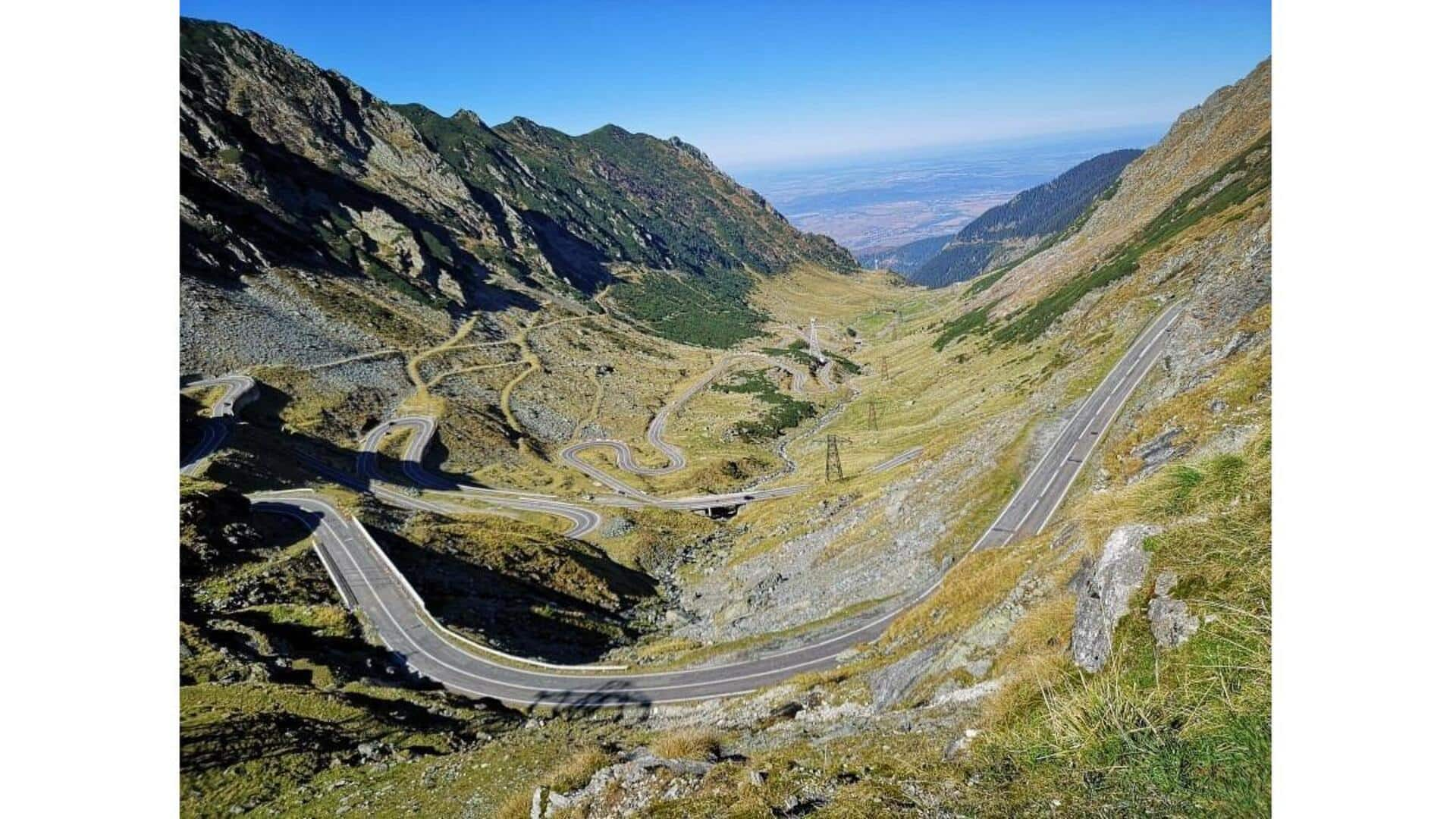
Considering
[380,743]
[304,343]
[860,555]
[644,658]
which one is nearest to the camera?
[380,743]

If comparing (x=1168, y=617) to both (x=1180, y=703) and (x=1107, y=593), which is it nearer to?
(x=1107, y=593)

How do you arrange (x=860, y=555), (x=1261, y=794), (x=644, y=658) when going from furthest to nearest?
1. (x=860, y=555)
2. (x=644, y=658)
3. (x=1261, y=794)

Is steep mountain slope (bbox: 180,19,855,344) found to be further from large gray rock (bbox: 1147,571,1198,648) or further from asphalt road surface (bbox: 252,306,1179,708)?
large gray rock (bbox: 1147,571,1198,648)

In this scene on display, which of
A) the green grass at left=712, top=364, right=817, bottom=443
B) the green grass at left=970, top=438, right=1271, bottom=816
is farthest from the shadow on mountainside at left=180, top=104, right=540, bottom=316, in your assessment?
the green grass at left=970, top=438, right=1271, bottom=816

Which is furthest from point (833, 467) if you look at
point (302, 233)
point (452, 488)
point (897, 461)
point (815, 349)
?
point (302, 233)

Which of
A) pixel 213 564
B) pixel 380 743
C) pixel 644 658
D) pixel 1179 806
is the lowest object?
pixel 644 658

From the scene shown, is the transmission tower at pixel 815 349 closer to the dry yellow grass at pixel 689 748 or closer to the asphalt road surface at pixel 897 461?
the asphalt road surface at pixel 897 461

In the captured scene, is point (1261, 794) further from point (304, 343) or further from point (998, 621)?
point (304, 343)

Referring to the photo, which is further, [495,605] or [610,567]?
[610,567]

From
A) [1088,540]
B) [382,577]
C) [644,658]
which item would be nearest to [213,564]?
[382,577]
